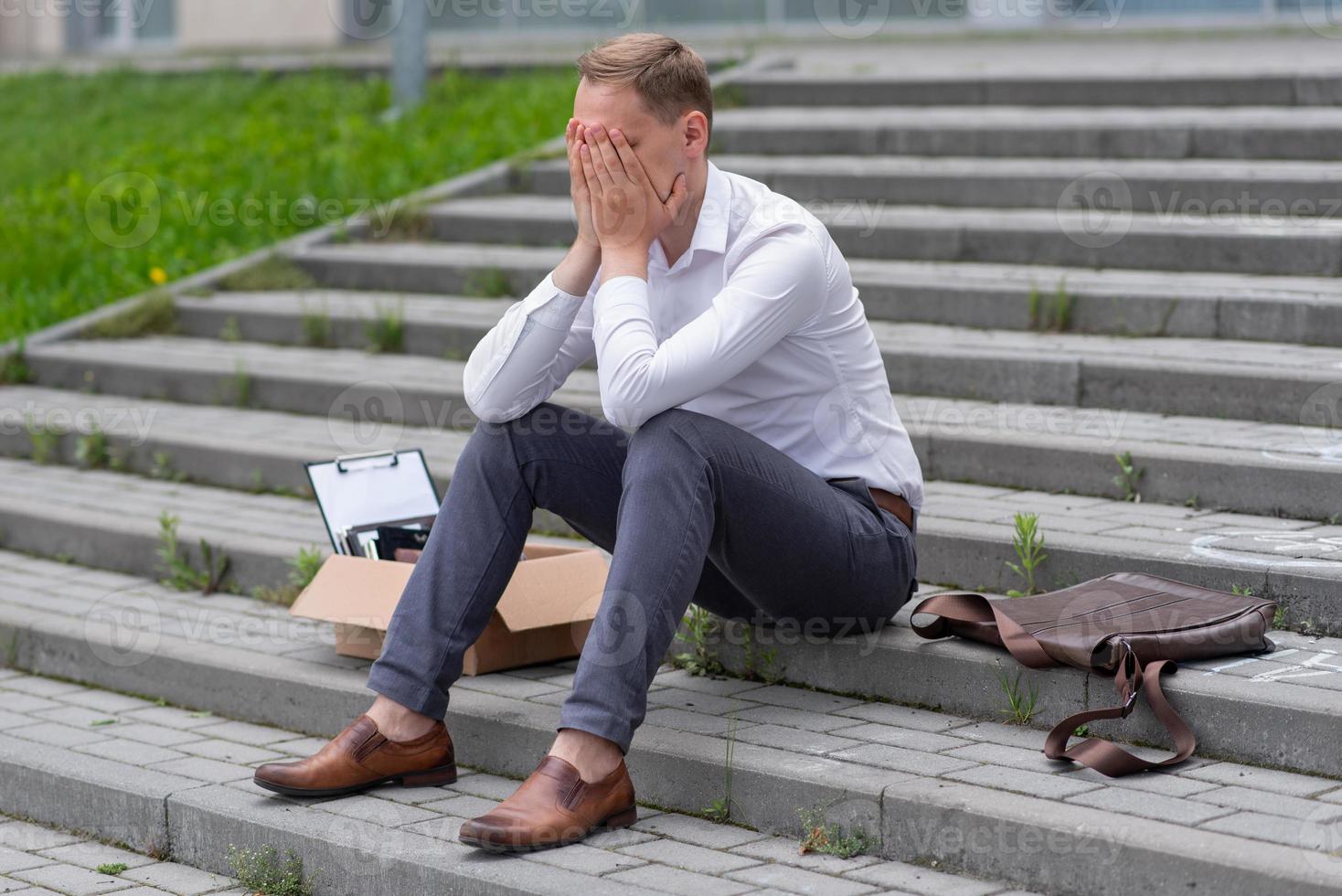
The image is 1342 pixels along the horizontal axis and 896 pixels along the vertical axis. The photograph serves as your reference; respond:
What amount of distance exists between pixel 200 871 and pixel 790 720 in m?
1.39

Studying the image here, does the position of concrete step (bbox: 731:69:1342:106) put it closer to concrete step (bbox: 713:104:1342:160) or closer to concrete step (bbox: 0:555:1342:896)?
concrete step (bbox: 713:104:1342:160)

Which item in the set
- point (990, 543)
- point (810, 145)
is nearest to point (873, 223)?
point (810, 145)

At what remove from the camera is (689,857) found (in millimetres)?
3236

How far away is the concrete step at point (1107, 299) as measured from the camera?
534 cm

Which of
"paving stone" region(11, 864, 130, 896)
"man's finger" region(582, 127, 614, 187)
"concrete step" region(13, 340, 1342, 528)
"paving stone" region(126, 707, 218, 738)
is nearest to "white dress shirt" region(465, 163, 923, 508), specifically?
"man's finger" region(582, 127, 614, 187)

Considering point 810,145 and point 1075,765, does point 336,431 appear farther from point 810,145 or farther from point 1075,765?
point 1075,765

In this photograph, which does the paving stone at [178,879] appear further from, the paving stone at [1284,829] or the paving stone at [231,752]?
the paving stone at [1284,829]

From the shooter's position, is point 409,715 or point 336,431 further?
point 336,431

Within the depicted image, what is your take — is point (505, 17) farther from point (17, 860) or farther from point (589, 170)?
point (17, 860)

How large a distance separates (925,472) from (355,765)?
2.20 m

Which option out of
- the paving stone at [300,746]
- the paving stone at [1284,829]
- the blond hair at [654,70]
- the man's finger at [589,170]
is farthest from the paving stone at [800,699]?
the blond hair at [654,70]

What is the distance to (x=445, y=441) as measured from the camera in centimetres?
594

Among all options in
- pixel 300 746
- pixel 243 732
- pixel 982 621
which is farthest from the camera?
pixel 243 732

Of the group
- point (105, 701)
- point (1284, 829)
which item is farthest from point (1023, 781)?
point (105, 701)
